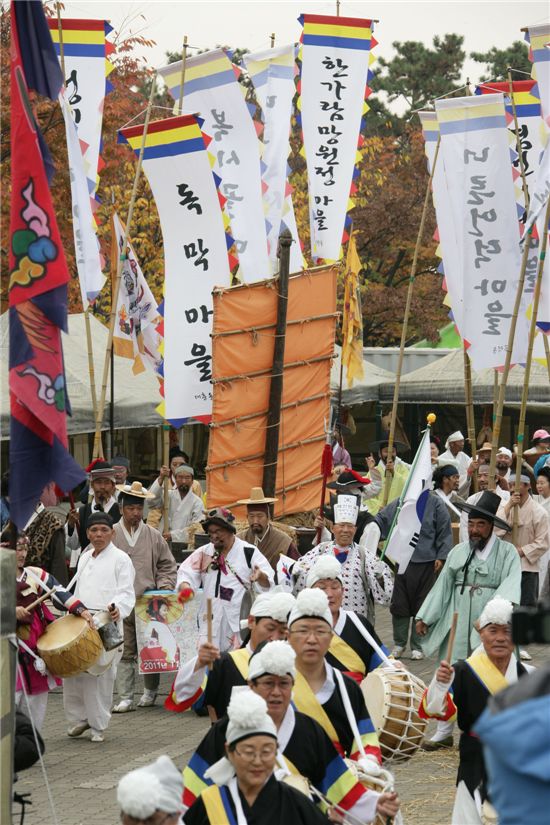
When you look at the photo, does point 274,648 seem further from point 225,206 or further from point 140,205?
point 140,205

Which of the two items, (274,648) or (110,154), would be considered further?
(110,154)

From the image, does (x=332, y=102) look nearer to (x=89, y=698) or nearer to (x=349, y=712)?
(x=89, y=698)

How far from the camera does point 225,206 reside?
58.6 ft

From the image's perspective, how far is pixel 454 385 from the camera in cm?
3028

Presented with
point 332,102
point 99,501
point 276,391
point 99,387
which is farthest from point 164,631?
point 99,387

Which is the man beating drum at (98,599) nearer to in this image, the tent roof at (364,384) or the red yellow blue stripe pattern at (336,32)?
the red yellow blue stripe pattern at (336,32)

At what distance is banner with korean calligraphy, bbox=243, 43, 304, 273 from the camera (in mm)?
19031

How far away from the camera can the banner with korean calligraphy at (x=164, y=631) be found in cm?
1223

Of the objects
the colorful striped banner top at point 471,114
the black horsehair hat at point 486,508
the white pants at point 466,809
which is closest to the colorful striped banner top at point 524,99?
the colorful striped banner top at point 471,114

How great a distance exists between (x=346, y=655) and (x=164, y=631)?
4.65 meters

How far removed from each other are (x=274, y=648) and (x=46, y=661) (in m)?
4.47

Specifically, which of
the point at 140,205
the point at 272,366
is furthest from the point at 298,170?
the point at 272,366

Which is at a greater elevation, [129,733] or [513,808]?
[513,808]

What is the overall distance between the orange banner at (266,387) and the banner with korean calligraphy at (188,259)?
10.3 inches
